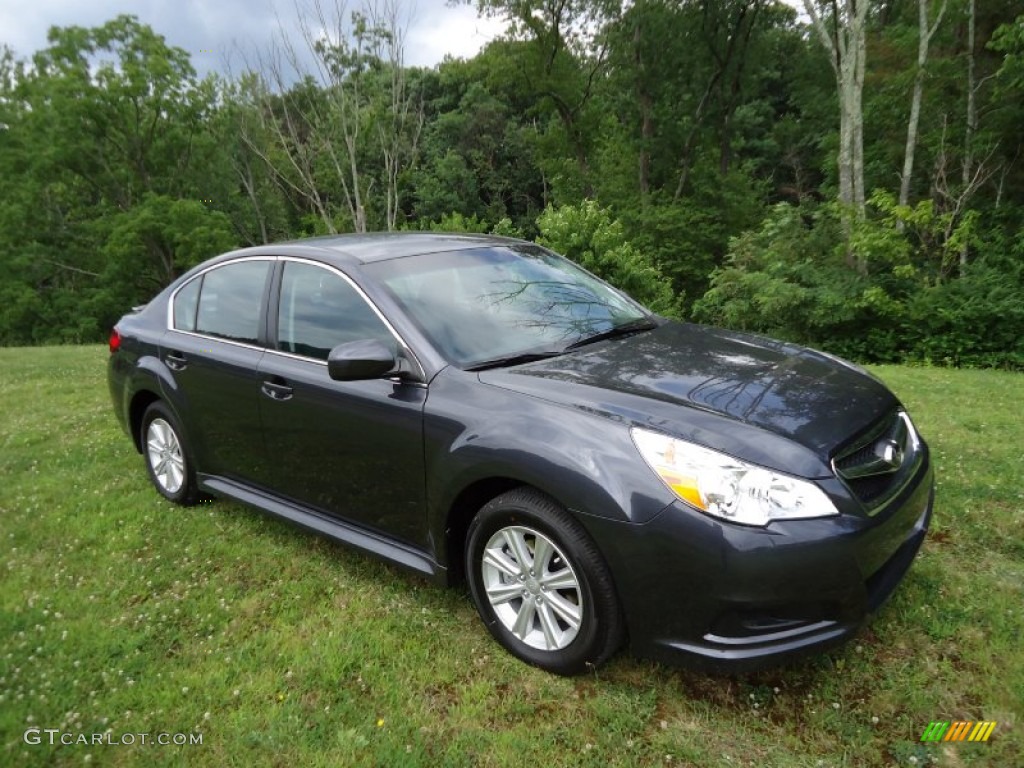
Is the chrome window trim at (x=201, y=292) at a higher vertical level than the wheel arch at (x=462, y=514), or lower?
higher

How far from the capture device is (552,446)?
2.34 meters

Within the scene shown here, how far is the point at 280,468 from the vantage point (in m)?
3.37

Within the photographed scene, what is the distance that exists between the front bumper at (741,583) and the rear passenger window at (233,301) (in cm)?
228

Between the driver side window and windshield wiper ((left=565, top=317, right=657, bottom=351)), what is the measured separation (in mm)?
848

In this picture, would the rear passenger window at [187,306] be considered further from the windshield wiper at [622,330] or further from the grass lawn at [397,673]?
the windshield wiper at [622,330]

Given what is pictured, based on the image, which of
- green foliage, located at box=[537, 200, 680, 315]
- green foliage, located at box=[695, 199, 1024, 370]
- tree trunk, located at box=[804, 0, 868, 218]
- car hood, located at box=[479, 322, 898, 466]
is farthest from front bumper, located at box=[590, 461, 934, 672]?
tree trunk, located at box=[804, 0, 868, 218]

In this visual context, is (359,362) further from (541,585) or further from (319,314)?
(541,585)

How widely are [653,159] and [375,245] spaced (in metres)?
24.3

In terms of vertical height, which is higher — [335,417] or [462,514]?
[335,417]

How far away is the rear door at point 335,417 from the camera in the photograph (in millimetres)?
2793

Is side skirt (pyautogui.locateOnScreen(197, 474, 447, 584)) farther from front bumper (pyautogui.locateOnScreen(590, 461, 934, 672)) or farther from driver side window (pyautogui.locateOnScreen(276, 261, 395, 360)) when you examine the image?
front bumper (pyautogui.locateOnScreen(590, 461, 934, 672))

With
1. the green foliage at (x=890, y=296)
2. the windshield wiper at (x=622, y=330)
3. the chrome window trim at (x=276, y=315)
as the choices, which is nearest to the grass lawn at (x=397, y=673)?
the chrome window trim at (x=276, y=315)

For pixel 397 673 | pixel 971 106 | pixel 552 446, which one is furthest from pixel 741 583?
pixel 971 106

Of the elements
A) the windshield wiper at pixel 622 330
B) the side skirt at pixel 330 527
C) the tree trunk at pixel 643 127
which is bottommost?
the side skirt at pixel 330 527
